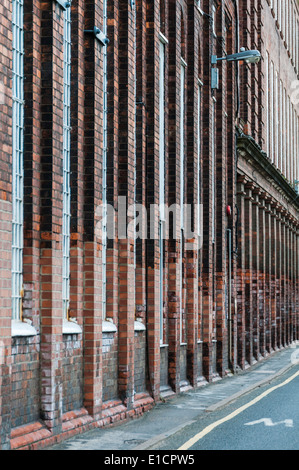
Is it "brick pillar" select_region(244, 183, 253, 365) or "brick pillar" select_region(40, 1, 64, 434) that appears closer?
"brick pillar" select_region(40, 1, 64, 434)

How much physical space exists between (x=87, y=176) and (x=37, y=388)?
133 inches

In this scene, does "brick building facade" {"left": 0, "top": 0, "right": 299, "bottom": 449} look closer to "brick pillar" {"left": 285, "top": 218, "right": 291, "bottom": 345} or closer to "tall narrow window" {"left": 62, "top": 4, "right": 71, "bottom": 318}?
"tall narrow window" {"left": 62, "top": 4, "right": 71, "bottom": 318}

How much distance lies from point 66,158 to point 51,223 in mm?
1778

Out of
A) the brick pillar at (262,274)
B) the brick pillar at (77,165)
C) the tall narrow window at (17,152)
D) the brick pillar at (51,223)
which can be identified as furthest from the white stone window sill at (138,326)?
the brick pillar at (262,274)

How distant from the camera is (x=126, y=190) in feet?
48.4

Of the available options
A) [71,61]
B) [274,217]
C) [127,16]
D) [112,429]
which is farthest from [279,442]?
[274,217]

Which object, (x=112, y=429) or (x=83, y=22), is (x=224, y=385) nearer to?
(x=112, y=429)

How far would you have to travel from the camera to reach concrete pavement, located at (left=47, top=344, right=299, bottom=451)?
36.9 feet

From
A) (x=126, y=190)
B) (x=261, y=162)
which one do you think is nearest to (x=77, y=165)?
(x=126, y=190)

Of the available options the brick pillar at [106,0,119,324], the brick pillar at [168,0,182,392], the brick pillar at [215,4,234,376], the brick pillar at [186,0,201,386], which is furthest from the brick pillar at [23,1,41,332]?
the brick pillar at [215,4,234,376]

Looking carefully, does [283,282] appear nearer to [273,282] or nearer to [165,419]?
[273,282]

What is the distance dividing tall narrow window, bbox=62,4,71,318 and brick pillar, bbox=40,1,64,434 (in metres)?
1.04

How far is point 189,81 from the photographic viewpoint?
2130cm

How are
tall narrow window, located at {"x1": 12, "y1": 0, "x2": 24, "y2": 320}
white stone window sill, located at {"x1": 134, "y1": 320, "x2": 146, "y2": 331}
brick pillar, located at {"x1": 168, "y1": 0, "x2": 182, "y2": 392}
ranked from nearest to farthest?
tall narrow window, located at {"x1": 12, "y1": 0, "x2": 24, "y2": 320}
white stone window sill, located at {"x1": 134, "y1": 320, "x2": 146, "y2": 331}
brick pillar, located at {"x1": 168, "y1": 0, "x2": 182, "y2": 392}
